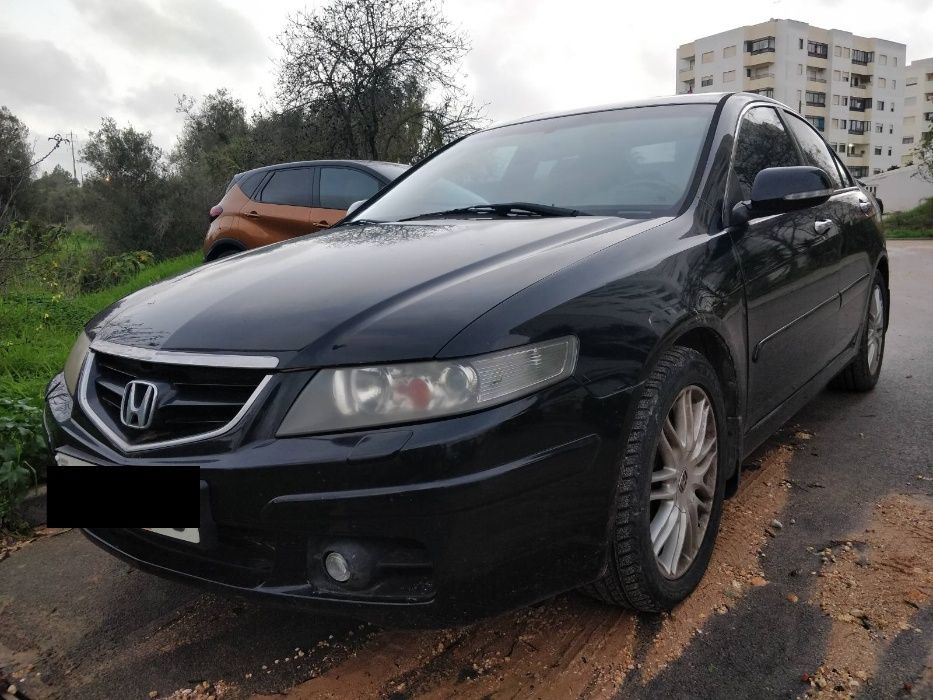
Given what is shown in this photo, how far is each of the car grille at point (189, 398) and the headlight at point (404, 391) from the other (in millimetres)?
156

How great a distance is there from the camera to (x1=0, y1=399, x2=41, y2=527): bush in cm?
317

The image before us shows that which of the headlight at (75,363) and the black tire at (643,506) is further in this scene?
the headlight at (75,363)

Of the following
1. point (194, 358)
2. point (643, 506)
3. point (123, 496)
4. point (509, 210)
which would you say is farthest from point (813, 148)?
point (123, 496)

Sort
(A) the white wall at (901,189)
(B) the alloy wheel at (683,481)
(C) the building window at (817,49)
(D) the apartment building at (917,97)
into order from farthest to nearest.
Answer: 1. (D) the apartment building at (917,97)
2. (C) the building window at (817,49)
3. (A) the white wall at (901,189)
4. (B) the alloy wheel at (683,481)

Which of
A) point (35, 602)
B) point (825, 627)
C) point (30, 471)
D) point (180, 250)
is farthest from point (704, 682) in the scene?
point (180, 250)

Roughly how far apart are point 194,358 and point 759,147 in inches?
96.6

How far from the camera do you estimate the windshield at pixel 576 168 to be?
2684mm

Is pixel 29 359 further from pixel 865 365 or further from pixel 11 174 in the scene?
pixel 865 365

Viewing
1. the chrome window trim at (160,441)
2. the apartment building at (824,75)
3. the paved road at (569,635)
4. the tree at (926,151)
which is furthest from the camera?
the apartment building at (824,75)

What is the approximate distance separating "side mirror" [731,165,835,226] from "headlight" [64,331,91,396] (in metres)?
2.14

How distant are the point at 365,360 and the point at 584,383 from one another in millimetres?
521

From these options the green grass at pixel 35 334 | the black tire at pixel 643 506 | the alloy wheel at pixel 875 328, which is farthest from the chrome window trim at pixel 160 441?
the alloy wheel at pixel 875 328

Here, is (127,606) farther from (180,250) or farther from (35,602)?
(180,250)

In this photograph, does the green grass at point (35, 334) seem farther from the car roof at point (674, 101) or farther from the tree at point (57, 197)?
the tree at point (57, 197)
